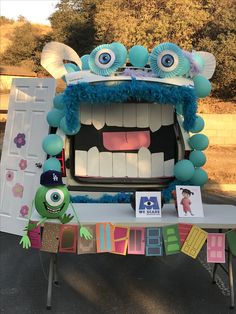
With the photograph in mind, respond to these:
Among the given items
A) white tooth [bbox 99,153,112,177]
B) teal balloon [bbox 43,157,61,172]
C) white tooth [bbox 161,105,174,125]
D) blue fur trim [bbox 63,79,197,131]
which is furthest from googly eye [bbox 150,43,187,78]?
teal balloon [bbox 43,157,61,172]

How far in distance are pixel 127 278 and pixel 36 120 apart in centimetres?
239

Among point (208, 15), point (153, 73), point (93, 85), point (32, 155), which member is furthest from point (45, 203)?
point (208, 15)

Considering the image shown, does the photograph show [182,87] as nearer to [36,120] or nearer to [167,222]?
[167,222]

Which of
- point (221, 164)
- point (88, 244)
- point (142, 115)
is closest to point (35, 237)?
point (88, 244)

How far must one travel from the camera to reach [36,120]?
Result: 20.0 ft

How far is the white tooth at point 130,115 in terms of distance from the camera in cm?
547

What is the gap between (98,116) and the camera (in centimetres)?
546

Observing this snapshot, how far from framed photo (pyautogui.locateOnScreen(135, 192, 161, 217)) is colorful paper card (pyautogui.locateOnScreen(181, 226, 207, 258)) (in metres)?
0.34

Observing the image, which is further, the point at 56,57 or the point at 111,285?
the point at 56,57

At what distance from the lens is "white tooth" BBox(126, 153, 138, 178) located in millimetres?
5441

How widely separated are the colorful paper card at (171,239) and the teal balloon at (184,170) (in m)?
1.34

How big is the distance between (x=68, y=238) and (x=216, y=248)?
1.20 metres

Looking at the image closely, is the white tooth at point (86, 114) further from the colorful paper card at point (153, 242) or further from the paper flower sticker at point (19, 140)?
the colorful paper card at point (153, 242)

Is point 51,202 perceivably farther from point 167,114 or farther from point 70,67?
point 167,114
